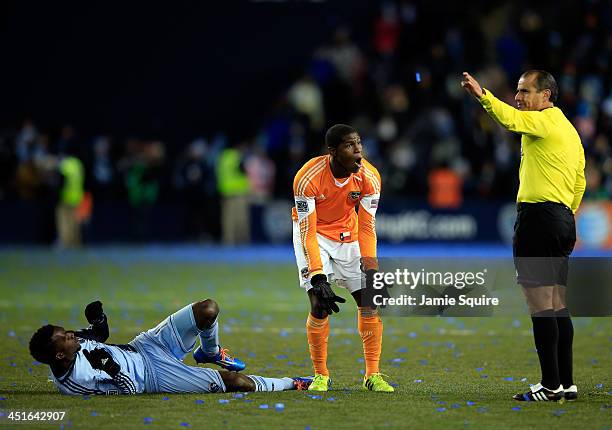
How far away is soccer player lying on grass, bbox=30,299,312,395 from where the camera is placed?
8177 mm

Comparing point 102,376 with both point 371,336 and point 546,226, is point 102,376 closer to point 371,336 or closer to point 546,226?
point 371,336

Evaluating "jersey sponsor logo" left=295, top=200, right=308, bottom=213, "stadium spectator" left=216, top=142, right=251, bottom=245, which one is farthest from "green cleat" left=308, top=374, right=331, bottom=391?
"stadium spectator" left=216, top=142, right=251, bottom=245

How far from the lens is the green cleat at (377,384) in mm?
8711

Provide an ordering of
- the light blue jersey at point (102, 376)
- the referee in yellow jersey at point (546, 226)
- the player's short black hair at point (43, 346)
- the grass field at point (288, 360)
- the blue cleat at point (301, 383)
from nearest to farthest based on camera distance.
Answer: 1. the grass field at point (288, 360)
2. the player's short black hair at point (43, 346)
3. the referee in yellow jersey at point (546, 226)
4. the light blue jersey at point (102, 376)
5. the blue cleat at point (301, 383)

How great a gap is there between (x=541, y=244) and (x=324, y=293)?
161 cm

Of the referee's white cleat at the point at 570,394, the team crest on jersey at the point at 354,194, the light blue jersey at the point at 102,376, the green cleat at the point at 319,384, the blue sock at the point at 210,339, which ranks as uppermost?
the team crest on jersey at the point at 354,194

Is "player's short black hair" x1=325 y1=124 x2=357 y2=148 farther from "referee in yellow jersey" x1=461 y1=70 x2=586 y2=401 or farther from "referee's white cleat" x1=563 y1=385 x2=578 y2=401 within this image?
"referee's white cleat" x1=563 y1=385 x2=578 y2=401

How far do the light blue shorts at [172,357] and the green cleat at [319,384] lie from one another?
784 mm

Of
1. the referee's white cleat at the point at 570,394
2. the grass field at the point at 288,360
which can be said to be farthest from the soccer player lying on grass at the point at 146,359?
the referee's white cleat at the point at 570,394

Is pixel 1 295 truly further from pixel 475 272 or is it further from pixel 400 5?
pixel 400 5

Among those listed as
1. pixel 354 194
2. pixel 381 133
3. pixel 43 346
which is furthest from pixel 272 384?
pixel 381 133

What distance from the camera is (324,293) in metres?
8.48

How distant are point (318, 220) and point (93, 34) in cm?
2053

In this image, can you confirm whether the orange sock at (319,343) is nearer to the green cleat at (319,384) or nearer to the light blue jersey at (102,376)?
the green cleat at (319,384)
